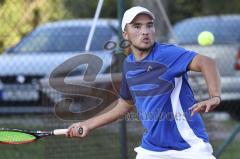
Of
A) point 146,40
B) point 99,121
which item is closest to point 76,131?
point 99,121

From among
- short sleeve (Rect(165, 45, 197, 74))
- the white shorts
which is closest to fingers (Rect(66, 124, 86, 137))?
the white shorts

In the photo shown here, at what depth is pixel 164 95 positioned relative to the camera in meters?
5.08

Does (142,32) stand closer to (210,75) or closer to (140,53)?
(140,53)

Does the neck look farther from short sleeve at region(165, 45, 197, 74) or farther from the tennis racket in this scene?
the tennis racket

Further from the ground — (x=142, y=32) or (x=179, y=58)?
(x=142, y=32)

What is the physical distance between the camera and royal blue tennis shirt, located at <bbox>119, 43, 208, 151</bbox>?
5027 millimetres

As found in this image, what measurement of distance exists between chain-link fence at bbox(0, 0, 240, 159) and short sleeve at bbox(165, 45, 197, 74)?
7.28 ft

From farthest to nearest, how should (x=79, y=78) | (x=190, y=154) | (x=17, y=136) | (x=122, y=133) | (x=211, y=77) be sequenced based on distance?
(x=122, y=133), (x=79, y=78), (x=17, y=136), (x=190, y=154), (x=211, y=77)

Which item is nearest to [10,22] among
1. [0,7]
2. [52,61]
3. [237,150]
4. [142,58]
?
[0,7]

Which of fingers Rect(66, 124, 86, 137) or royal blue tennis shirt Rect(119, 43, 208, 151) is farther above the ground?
royal blue tennis shirt Rect(119, 43, 208, 151)

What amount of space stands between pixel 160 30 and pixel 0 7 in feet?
8.63

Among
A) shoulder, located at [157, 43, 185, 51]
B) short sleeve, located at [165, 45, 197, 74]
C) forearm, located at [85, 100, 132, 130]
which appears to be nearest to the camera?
short sleeve, located at [165, 45, 197, 74]

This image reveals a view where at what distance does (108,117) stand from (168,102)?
1.84ft

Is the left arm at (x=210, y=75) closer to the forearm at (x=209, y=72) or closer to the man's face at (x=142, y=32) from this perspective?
the forearm at (x=209, y=72)
